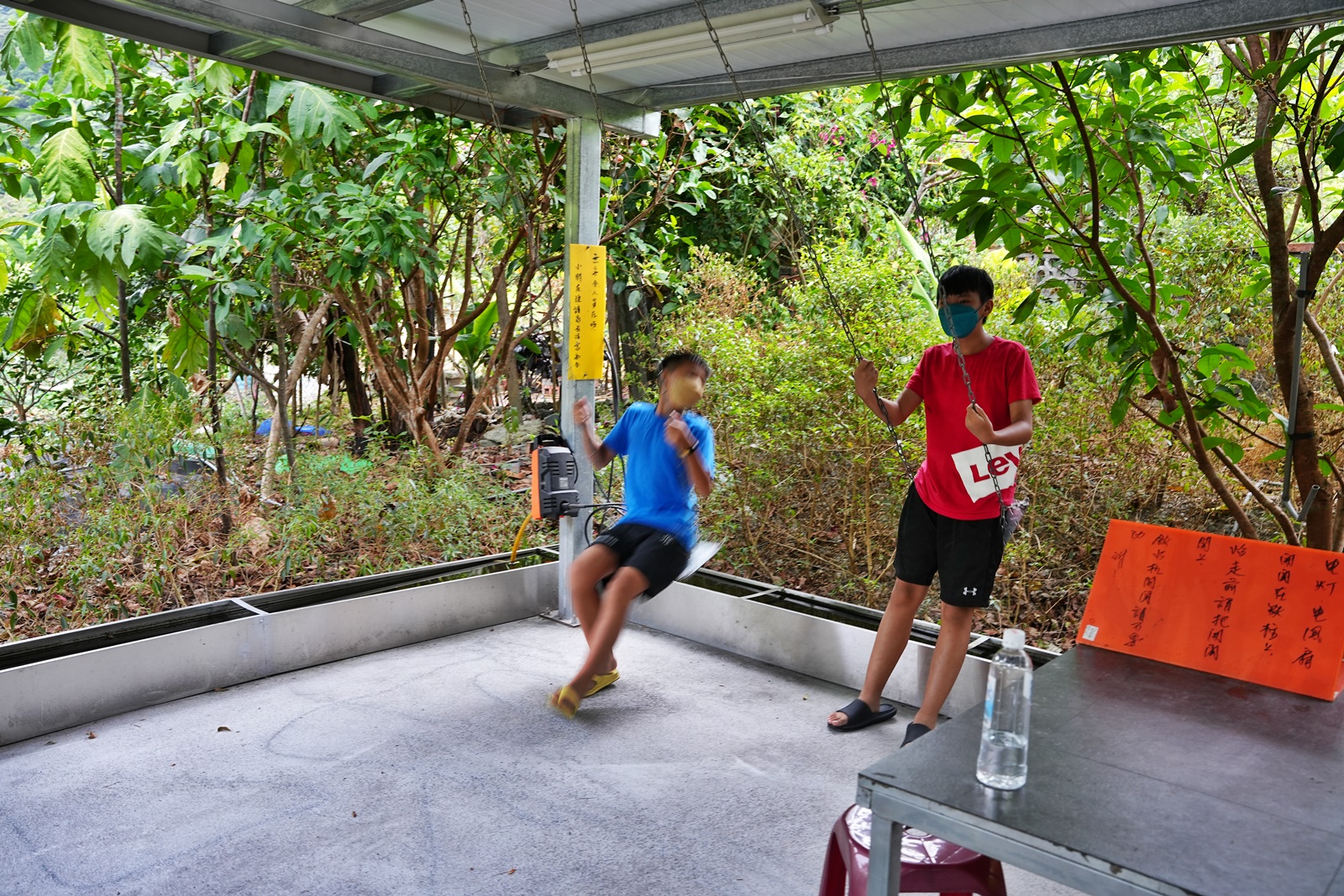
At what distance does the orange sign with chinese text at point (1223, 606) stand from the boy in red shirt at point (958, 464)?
60 cm

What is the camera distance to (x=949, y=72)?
12.4 ft

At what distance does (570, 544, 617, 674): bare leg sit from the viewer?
3.82m

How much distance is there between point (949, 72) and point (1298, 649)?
2.40 metres

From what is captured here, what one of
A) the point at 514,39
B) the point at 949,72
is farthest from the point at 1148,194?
the point at 514,39

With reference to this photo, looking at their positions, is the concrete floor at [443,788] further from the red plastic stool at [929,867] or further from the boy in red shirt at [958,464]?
the red plastic stool at [929,867]

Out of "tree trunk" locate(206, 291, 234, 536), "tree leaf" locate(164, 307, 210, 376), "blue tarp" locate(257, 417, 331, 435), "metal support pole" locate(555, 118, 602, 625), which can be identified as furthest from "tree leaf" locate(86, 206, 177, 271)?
"blue tarp" locate(257, 417, 331, 435)

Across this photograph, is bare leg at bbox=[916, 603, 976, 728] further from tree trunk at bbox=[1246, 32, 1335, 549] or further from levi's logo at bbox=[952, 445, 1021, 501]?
tree trunk at bbox=[1246, 32, 1335, 549]

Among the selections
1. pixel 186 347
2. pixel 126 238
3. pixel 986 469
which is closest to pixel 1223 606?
pixel 986 469

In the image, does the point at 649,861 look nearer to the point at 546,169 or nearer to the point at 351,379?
the point at 546,169

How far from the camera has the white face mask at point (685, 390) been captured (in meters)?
3.72

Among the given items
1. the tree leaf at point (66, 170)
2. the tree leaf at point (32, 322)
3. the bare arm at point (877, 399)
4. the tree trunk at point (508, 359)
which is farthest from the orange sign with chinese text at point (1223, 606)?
the tree leaf at point (32, 322)

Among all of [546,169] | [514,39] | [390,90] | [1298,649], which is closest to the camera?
[1298,649]

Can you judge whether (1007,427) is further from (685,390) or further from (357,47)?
(357,47)

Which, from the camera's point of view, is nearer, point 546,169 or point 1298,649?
point 1298,649
